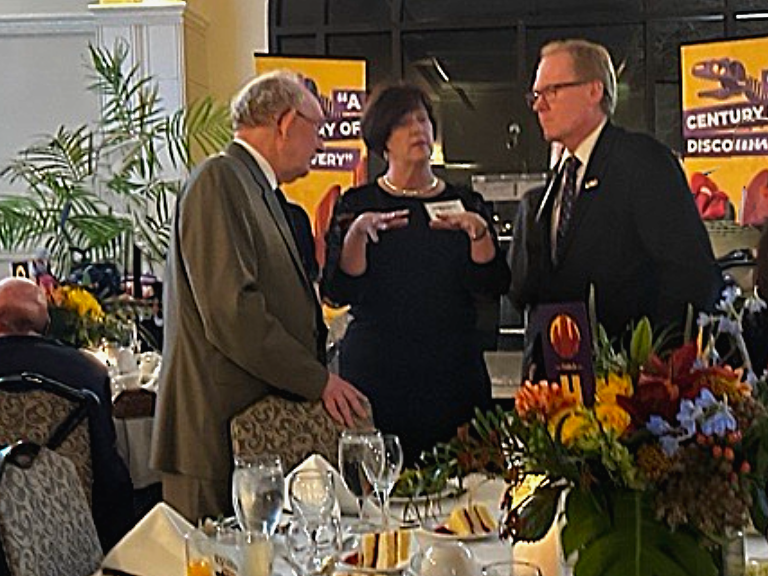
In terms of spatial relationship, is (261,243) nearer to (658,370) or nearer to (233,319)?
(233,319)

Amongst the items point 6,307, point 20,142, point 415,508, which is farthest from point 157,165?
point 415,508

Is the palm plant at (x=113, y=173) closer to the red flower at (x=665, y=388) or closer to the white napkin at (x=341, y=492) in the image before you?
the white napkin at (x=341, y=492)

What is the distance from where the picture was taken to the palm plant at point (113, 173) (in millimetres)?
6734

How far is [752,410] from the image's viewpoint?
4.96ft

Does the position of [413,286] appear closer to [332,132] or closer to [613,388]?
[613,388]

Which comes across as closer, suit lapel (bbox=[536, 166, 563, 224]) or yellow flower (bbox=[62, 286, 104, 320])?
suit lapel (bbox=[536, 166, 563, 224])

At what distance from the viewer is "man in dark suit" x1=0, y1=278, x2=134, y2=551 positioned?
3303mm

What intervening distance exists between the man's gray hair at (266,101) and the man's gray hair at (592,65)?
643 millimetres

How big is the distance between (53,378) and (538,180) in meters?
4.89

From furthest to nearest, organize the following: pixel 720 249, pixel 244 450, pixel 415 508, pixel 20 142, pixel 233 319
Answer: pixel 20 142 < pixel 720 249 < pixel 233 319 < pixel 244 450 < pixel 415 508

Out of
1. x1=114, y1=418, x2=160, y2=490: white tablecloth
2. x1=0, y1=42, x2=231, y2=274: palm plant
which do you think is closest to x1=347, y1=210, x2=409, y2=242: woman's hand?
x1=114, y1=418, x2=160, y2=490: white tablecloth

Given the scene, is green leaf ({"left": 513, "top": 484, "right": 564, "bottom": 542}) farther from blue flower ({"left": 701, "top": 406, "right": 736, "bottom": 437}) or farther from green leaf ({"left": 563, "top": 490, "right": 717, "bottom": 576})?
blue flower ({"left": 701, "top": 406, "right": 736, "bottom": 437})

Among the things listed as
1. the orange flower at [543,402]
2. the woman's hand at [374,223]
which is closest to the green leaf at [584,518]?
the orange flower at [543,402]

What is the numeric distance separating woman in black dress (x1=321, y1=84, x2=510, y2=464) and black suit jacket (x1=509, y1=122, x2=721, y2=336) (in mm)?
313
